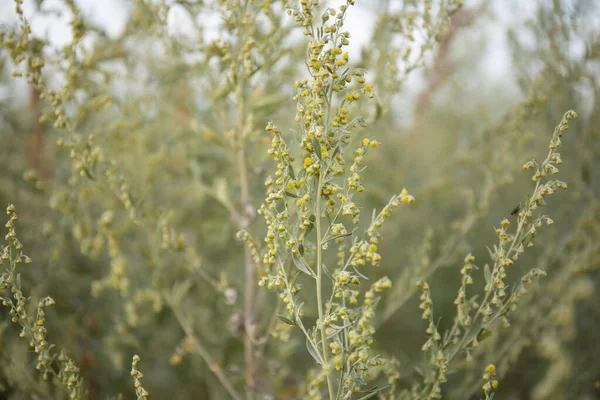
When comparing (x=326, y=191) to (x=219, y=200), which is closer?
(x=326, y=191)

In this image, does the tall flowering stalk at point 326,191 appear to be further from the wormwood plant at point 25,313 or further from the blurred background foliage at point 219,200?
the wormwood plant at point 25,313

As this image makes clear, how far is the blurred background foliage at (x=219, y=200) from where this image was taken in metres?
1.58

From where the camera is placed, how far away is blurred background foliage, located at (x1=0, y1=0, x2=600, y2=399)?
1583 millimetres

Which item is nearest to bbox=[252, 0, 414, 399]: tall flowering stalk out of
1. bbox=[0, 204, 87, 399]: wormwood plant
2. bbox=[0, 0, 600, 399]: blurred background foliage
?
bbox=[0, 0, 600, 399]: blurred background foliage

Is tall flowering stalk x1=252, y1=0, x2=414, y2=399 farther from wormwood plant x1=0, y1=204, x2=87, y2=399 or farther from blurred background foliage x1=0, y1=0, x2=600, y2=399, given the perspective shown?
wormwood plant x1=0, y1=204, x2=87, y2=399

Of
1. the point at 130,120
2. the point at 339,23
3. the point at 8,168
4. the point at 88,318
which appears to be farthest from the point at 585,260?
the point at 8,168

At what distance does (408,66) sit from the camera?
148cm

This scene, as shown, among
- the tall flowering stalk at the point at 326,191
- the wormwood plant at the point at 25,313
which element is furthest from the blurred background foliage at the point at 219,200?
the tall flowering stalk at the point at 326,191

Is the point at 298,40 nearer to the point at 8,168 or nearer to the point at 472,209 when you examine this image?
the point at 472,209

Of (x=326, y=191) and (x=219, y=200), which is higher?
(x=219, y=200)

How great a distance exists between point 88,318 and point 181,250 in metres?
1.01

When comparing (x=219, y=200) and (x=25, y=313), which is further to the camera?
(x=219, y=200)

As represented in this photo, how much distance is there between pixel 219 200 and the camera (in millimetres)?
1706

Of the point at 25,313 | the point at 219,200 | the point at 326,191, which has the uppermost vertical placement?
the point at 219,200
